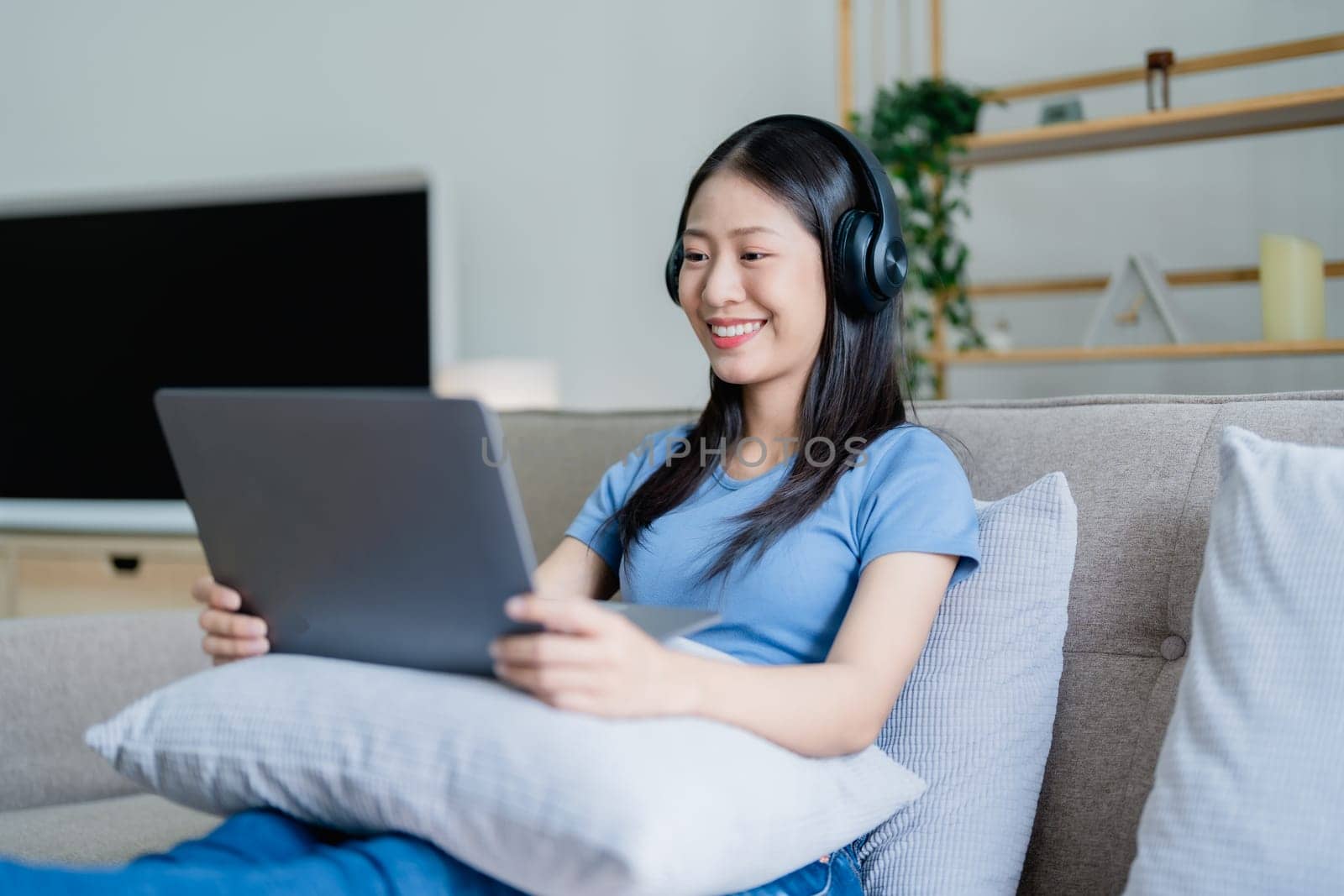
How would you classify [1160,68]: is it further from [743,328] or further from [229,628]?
[229,628]

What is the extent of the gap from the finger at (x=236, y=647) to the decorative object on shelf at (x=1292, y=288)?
5.92ft

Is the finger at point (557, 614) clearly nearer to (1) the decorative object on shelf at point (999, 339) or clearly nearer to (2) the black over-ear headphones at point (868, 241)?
(2) the black over-ear headphones at point (868, 241)

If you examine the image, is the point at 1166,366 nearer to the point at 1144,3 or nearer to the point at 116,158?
the point at 1144,3

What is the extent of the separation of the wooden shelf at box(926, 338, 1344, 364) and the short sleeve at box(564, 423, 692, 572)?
44.6 inches

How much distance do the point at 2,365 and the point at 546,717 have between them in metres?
3.17

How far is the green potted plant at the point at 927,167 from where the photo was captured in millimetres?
2303

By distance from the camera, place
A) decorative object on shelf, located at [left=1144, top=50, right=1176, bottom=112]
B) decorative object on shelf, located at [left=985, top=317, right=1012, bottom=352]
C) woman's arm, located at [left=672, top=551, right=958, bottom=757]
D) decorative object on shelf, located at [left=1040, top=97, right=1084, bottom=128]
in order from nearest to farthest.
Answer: woman's arm, located at [left=672, top=551, right=958, bottom=757], decorative object on shelf, located at [left=1144, top=50, right=1176, bottom=112], decorative object on shelf, located at [left=1040, top=97, right=1084, bottom=128], decorative object on shelf, located at [left=985, top=317, right=1012, bottom=352]

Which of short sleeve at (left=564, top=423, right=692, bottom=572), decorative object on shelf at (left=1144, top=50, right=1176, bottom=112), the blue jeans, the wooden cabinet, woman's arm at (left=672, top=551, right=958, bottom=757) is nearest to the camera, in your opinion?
the blue jeans

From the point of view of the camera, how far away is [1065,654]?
110 centimetres

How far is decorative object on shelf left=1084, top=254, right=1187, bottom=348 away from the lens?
2.21 m

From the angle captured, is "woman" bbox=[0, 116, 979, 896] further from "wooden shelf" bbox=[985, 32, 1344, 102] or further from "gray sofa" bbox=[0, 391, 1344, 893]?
"wooden shelf" bbox=[985, 32, 1344, 102]

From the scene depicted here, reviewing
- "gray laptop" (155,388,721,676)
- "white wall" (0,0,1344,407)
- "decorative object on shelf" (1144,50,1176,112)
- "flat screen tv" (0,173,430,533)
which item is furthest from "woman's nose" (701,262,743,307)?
"flat screen tv" (0,173,430,533)

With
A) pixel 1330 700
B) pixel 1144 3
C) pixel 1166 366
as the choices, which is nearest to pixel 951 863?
pixel 1330 700

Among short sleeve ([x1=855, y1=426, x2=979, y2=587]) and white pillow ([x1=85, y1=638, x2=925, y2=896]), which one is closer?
white pillow ([x1=85, y1=638, x2=925, y2=896])
